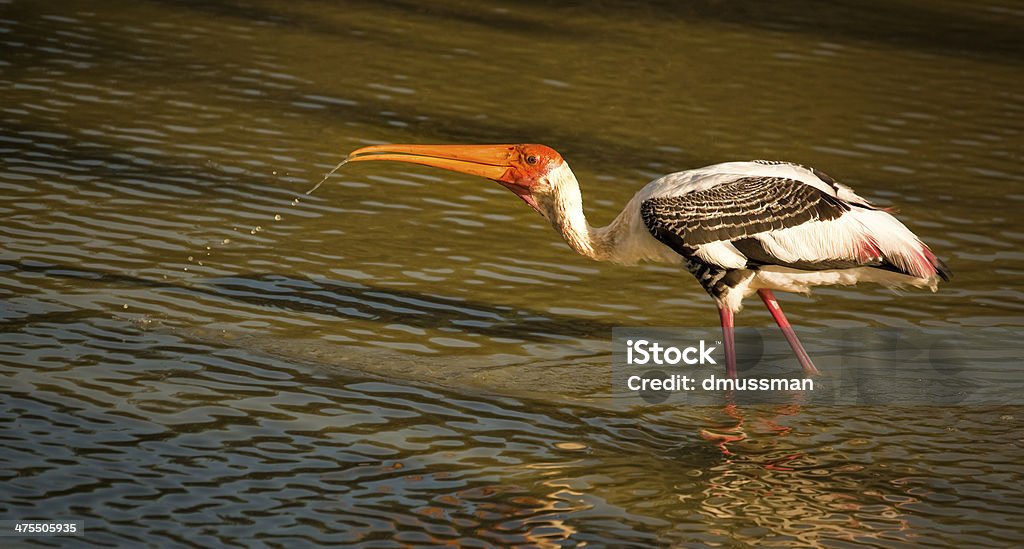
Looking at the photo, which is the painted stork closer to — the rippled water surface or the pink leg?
the pink leg

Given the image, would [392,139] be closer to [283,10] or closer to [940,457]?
[283,10]

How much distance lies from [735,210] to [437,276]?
8.01 feet

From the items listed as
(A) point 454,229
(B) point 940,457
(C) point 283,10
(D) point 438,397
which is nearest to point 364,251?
(A) point 454,229

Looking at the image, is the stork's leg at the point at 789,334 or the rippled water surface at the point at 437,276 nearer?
the rippled water surface at the point at 437,276

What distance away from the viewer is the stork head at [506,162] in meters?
8.65

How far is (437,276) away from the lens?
10.2 metres

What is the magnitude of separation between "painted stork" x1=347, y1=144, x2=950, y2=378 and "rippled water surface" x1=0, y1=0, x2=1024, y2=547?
2.34ft

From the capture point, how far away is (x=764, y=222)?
8.38 meters

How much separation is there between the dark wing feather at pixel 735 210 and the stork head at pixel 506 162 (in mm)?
547

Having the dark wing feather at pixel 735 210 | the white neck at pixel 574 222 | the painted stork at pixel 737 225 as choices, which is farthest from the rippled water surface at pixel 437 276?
the dark wing feather at pixel 735 210

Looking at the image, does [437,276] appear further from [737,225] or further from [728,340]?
[737,225]

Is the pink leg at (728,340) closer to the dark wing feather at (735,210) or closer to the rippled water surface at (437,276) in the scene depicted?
the rippled water surface at (437,276)

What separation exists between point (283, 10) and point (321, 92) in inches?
116

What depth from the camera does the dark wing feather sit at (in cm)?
835
